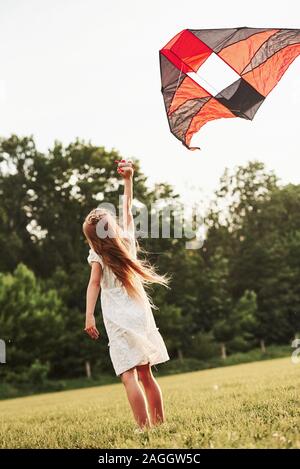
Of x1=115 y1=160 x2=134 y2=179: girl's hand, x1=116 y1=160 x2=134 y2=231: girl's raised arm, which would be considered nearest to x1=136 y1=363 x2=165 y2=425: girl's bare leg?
x1=116 y1=160 x2=134 y2=231: girl's raised arm

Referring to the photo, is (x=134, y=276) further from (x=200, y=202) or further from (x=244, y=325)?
(x=200, y=202)

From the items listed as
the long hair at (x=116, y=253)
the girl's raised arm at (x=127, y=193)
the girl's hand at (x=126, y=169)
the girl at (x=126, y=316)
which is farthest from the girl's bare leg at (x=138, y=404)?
the girl's hand at (x=126, y=169)

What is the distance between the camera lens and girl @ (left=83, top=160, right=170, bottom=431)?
4500mm

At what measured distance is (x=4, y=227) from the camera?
37500mm

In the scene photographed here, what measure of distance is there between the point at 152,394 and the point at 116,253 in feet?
3.85

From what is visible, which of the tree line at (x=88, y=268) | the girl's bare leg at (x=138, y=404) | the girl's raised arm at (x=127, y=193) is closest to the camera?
the girl's bare leg at (x=138, y=404)

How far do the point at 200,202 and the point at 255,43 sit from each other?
3815 cm

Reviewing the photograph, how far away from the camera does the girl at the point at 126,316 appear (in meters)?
4.50

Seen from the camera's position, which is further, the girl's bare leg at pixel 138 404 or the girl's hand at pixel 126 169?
the girl's hand at pixel 126 169

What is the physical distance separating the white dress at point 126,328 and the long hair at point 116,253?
0.06 meters

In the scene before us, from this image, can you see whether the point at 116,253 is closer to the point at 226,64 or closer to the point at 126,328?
the point at 126,328

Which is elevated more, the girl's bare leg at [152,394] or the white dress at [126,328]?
the white dress at [126,328]

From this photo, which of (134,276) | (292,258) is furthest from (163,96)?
(292,258)

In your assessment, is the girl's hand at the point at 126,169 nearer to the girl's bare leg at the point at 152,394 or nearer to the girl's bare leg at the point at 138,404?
the girl's bare leg at the point at 152,394
